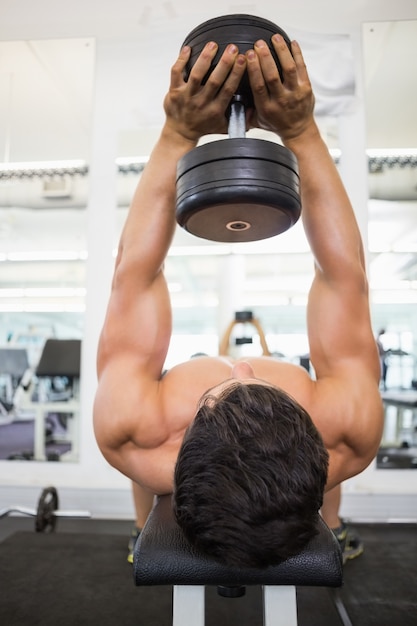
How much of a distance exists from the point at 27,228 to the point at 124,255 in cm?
287

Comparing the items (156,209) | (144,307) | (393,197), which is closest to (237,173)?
(156,209)

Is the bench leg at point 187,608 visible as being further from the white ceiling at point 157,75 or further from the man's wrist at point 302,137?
the white ceiling at point 157,75

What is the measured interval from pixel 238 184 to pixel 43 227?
10.6ft

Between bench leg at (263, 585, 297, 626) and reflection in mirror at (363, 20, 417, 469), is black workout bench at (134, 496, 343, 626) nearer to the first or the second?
bench leg at (263, 585, 297, 626)

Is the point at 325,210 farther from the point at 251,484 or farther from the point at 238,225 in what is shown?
the point at 251,484

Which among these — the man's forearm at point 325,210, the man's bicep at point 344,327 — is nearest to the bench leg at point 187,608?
the man's bicep at point 344,327

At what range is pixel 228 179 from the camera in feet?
2.71

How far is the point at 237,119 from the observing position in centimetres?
93

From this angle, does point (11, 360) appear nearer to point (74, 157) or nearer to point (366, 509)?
point (74, 157)

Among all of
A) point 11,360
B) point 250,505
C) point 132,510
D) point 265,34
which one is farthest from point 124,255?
point 11,360

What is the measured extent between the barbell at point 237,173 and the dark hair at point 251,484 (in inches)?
15.4

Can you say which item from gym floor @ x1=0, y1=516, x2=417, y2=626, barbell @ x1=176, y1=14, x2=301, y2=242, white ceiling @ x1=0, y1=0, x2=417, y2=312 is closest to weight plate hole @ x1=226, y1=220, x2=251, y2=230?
barbell @ x1=176, y1=14, x2=301, y2=242

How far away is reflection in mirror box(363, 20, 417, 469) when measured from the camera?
261 centimetres

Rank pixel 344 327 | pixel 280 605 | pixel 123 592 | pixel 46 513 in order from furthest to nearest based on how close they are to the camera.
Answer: pixel 46 513 < pixel 123 592 < pixel 344 327 < pixel 280 605
